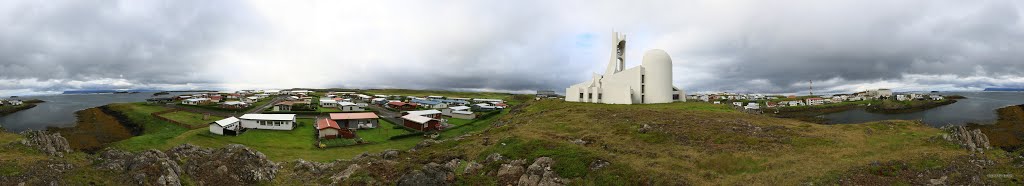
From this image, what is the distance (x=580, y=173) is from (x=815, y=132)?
18252mm

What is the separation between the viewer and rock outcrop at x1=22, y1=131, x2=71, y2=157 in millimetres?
17875

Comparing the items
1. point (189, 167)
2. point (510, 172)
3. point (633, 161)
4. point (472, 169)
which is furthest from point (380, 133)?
point (633, 161)

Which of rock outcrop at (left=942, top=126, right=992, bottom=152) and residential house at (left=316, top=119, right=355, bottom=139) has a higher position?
rock outcrop at (left=942, top=126, right=992, bottom=152)

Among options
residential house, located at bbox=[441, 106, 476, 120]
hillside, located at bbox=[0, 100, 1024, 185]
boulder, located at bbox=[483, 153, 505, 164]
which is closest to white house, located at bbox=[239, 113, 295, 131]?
hillside, located at bbox=[0, 100, 1024, 185]

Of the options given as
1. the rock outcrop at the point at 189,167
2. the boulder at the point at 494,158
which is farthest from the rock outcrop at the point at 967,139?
the rock outcrop at the point at 189,167

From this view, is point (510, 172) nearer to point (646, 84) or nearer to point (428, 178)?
point (428, 178)

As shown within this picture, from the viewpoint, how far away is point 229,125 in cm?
4241

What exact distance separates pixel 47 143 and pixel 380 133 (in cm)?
2966

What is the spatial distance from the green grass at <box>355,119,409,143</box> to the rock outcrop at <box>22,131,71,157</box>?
23.4 m

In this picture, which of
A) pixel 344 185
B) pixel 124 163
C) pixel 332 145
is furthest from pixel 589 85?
pixel 124 163

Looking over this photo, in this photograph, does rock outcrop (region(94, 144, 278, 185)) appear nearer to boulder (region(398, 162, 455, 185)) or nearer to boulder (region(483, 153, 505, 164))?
boulder (region(398, 162, 455, 185))

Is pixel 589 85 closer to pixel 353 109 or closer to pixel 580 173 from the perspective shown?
pixel 353 109

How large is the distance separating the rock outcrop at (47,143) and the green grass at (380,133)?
23.4 metres

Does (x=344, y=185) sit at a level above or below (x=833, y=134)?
below
